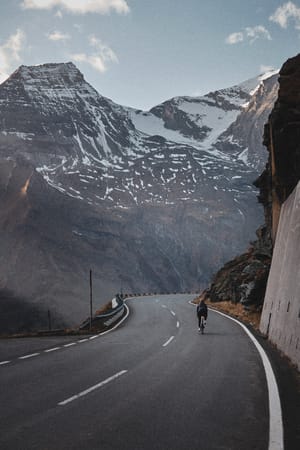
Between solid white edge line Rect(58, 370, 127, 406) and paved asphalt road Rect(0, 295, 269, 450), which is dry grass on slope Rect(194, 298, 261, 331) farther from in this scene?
solid white edge line Rect(58, 370, 127, 406)

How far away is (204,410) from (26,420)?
8.45 ft

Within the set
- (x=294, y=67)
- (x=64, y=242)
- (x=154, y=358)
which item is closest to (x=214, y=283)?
(x=294, y=67)

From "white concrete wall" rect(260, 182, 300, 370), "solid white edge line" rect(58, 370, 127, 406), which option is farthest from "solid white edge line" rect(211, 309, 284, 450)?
"solid white edge line" rect(58, 370, 127, 406)

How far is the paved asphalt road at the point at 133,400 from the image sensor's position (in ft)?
16.7

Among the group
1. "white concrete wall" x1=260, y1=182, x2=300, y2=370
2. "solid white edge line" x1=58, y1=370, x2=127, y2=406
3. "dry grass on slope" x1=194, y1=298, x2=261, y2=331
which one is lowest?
"dry grass on slope" x1=194, y1=298, x2=261, y2=331

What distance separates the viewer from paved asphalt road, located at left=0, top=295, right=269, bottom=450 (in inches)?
201

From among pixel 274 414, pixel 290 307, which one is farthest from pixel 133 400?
pixel 290 307

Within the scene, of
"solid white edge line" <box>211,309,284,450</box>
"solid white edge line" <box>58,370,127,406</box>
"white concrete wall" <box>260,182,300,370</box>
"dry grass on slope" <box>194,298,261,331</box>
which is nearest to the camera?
"solid white edge line" <box>211,309,284,450</box>

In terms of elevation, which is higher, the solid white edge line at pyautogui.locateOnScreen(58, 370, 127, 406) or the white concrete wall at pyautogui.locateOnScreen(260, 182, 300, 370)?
the white concrete wall at pyautogui.locateOnScreen(260, 182, 300, 370)

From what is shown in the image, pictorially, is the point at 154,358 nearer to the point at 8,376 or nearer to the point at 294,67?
the point at 8,376

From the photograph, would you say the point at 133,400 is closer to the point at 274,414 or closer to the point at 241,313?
the point at 274,414

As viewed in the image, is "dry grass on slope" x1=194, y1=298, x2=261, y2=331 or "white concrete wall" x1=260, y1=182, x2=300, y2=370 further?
"dry grass on slope" x1=194, y1=298, x2=261, y2=331

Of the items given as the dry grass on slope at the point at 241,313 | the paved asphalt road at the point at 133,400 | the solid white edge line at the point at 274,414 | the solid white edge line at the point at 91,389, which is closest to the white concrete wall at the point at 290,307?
the solid white edge line at the point at 274,414

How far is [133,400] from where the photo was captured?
Result: 7027mm
